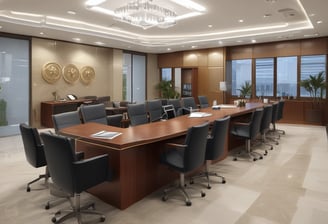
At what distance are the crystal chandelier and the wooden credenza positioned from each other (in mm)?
3711

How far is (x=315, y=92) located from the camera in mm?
8656

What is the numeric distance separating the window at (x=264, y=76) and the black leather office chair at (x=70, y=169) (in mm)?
8695

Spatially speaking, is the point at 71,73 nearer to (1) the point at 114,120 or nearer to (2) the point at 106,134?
(1) the point at 114,120

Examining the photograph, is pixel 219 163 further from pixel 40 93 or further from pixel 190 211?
pixel 40 93

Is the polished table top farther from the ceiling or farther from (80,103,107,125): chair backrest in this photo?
the ceiling

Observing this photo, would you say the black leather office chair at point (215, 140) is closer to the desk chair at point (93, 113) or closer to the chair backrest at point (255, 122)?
the chair backrest at point (255, 122)

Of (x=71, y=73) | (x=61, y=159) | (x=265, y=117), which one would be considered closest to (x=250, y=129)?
(x=265, y=117)

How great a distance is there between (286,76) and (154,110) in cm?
601

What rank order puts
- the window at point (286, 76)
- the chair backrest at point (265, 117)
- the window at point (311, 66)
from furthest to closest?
the window at point (286, 76) < the window at point (311, 66) < the chair backrest at point (265, 117)

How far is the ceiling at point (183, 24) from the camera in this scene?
→ 592 centimetres

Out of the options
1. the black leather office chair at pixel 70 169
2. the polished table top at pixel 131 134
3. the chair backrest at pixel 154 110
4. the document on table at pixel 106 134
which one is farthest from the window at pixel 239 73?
the black leather office chair at pixel 70 169

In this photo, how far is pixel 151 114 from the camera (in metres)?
5.96

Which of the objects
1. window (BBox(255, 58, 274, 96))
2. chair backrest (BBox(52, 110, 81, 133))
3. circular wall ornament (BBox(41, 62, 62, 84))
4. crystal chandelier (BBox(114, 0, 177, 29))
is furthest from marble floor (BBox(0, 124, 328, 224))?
window (BBox(255, 58, 274, 96))

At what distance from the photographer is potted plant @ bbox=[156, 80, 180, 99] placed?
39.4ft
